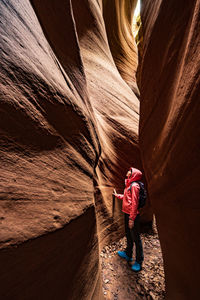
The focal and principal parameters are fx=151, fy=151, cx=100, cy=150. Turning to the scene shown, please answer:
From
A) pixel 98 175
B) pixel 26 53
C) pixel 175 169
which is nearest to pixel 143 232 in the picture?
pixel 98 175

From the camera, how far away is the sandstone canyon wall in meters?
0.74

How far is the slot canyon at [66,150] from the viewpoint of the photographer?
30.6 inches

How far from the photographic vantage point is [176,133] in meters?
1.18

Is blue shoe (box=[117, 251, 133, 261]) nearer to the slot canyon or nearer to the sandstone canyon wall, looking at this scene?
the slot canyon

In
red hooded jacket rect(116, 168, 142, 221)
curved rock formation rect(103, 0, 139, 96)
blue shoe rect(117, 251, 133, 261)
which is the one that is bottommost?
blue shoe rect(117, 251, 133, 261)

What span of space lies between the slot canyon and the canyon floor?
539 mm

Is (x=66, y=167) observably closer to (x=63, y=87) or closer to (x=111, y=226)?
(x=63, y=87)

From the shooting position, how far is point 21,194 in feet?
2.52

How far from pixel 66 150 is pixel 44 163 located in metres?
0.27

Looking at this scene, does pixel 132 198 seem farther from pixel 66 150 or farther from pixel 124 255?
pixel 66 150

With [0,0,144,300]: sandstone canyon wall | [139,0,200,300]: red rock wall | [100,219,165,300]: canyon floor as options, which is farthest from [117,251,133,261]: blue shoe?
[0,0,144,300]: sandstone canyon wall

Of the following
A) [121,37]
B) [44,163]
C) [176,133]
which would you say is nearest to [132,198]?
[176,133]

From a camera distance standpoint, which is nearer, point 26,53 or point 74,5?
point 26,53

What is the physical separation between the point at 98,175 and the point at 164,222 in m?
1.42
